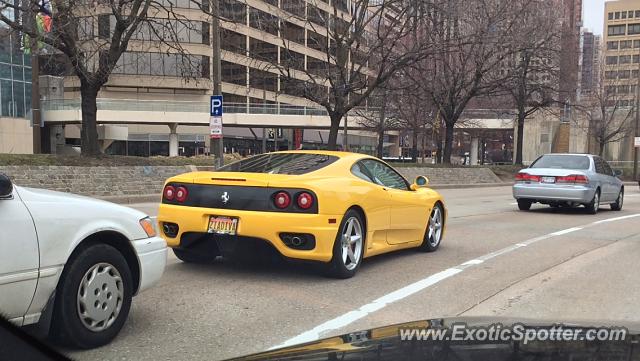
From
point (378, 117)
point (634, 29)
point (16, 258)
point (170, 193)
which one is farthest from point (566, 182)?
point (634, 29)

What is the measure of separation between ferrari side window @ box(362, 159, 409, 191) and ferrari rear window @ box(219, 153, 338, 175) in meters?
0.65

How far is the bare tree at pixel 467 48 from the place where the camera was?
27.0 m

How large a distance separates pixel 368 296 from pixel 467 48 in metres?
28.8

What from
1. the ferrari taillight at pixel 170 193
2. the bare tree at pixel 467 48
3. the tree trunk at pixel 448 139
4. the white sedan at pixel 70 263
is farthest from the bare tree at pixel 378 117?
the white sedan at pixel 70 263

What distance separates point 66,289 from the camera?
384cm

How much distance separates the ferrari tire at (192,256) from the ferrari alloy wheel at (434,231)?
311cm

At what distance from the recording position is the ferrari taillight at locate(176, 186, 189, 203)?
252 inches

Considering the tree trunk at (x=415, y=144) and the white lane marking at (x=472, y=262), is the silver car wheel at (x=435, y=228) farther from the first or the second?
the tree trunk at (x=415, y=144)

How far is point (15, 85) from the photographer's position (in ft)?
150

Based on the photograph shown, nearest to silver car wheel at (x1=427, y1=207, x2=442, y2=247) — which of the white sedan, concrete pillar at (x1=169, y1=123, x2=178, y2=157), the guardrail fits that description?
the white sedan

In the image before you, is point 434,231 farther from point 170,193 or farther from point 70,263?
point 70,263

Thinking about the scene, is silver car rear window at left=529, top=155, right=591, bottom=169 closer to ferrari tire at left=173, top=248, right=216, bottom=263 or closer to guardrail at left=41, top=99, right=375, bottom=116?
ferrari tire at left=173, top=248, right=216, bottom=263

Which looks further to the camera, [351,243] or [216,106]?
[216,106]

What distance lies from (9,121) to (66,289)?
48.4 meters
